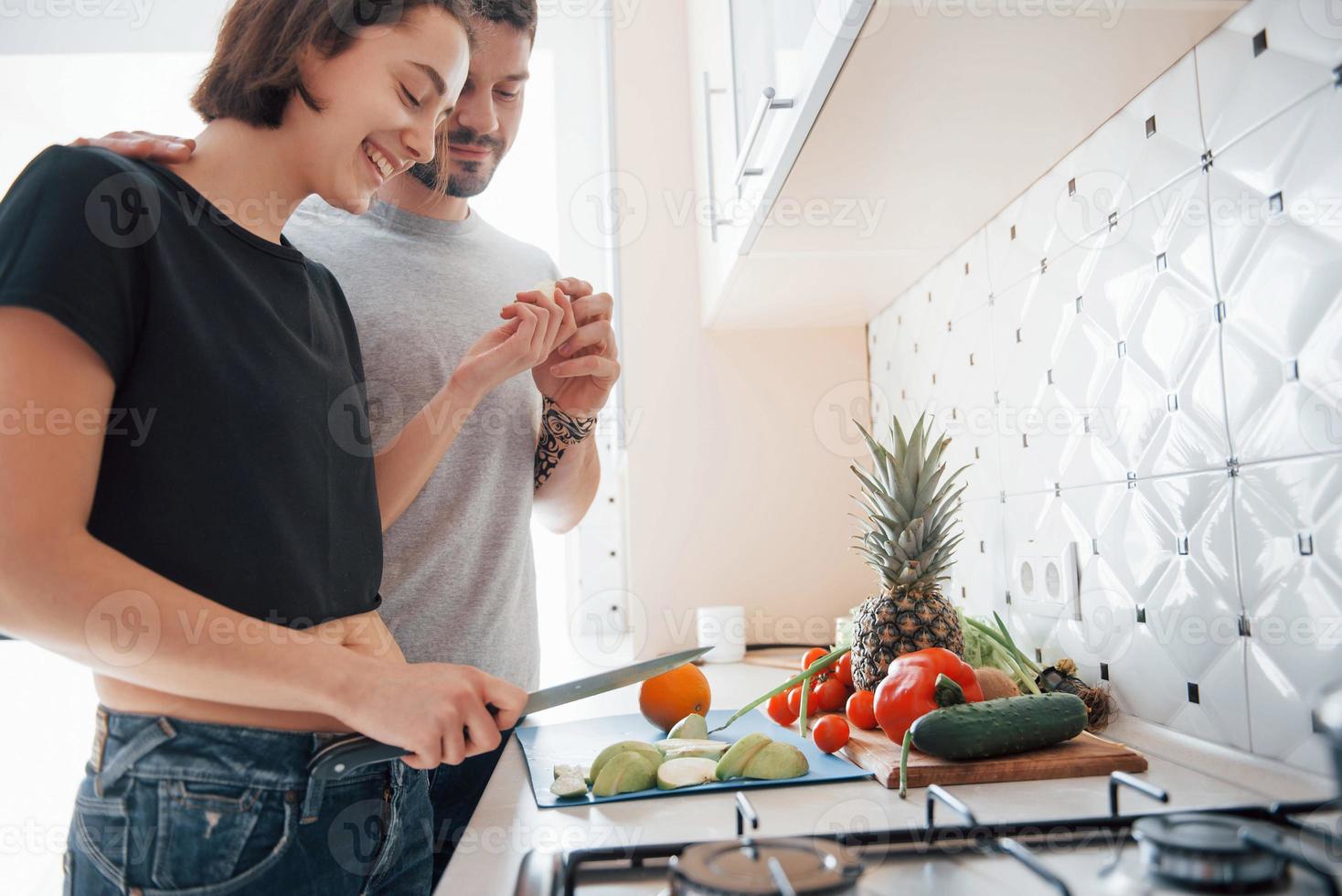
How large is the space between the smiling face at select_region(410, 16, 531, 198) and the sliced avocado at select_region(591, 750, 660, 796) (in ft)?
2.36

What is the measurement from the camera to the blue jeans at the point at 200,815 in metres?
0.55

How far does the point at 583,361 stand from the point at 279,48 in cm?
42

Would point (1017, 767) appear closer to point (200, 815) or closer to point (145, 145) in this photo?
point (200, 815)

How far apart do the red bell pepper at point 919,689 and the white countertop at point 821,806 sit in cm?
8

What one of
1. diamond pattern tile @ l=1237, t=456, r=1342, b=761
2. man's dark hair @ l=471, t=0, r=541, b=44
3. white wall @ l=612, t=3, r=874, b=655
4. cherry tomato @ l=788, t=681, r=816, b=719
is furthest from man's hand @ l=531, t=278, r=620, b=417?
white wall @ l=612, t=3, r=874, b=655

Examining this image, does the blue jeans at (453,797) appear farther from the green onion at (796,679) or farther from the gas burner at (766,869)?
the gas burner at (766,869)

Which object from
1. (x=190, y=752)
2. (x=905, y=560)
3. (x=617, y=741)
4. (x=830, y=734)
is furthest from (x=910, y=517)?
(x=190, y=752)

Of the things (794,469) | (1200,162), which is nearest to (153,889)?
(1200,162)

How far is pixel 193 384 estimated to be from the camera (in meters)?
0.60

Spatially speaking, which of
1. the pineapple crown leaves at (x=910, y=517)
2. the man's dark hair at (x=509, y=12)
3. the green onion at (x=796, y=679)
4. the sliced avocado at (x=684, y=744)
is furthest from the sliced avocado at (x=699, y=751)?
the man's dark hair at (x=509, y=12)

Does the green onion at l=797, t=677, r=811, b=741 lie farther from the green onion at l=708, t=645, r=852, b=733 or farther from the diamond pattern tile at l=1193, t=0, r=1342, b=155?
the diamond pattern tile at l=1193, t=0, r=1342, b=155

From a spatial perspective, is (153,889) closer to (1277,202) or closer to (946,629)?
(946,629)

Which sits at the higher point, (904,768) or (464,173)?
(464,173)

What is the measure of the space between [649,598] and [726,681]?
388mm
